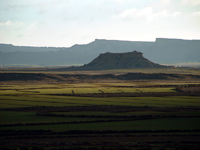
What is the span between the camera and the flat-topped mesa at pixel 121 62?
567 ft

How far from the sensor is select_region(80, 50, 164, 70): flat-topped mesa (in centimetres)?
17288

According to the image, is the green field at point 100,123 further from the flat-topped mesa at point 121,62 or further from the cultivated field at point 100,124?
the flat-topped mesa at point 121,62

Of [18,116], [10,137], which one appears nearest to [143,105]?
[18,116]

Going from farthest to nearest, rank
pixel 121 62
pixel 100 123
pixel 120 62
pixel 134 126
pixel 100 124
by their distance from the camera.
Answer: pixel 121 62 < pixel 120 62 < pixel 100 123 < pixel 100 124 < pixel 134 126

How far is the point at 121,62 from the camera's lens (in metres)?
177

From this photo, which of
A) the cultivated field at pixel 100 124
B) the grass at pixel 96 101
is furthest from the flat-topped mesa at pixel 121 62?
the cultivated field at pixel 100 124

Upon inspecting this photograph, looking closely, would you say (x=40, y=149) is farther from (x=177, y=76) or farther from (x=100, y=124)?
(x=177, y=76)

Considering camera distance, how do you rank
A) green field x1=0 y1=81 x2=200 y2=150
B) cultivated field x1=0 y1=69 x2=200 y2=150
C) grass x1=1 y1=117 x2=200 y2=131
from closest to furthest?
cultivated field x1=0 y1=69 x2=200 y2=150
green field x1=0 y1=81 x2=200 y2=150
grass x1=1 y1=117 x2=200 y2=131

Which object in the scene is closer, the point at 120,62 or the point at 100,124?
the point at 100,124

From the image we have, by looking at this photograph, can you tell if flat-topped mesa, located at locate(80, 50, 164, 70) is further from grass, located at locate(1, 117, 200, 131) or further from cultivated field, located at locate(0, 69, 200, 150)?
grass, located at locate(1, 117, 200, 131)

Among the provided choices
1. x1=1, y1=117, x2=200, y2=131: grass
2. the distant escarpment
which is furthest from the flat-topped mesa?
x1=1, y1=117, x2=200, y2=131: grass

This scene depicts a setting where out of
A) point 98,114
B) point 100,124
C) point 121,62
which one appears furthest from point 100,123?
point 121,62

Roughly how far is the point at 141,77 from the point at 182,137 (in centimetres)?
8771

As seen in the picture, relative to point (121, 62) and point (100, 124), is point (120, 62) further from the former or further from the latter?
point (100, 124)
